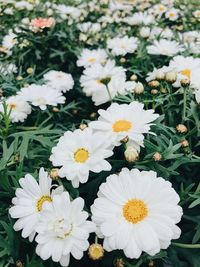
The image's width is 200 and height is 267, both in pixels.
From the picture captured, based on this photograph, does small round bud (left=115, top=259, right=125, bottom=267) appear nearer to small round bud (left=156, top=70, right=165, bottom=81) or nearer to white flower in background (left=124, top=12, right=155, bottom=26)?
Answer: small round bud (left=156, top=70, right=165, bottom=81)

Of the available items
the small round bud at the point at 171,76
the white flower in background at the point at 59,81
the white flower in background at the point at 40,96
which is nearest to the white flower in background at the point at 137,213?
the small round bud at the point at 171,76

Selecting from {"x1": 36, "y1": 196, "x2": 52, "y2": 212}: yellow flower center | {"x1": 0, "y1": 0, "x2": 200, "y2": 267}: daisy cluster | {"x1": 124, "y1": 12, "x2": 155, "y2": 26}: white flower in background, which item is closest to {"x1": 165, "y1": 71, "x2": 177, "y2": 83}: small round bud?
{"x1": 0, "y1": 0, "x2": 200, "y2": 267}: daisy cluster

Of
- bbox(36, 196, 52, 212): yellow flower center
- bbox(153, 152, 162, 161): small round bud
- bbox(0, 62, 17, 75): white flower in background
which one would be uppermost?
bbox(153, 152, 162, 161): small round bud

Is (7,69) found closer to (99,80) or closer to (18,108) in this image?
(18,108)

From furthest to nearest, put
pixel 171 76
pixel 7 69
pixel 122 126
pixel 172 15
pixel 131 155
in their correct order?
pixel 172 15 → pixel 7 69 → pixel 171 76 → pixel 122 126 → pixel 131 155

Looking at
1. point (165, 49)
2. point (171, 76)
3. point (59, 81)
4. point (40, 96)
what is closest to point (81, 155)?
point (171, 76)

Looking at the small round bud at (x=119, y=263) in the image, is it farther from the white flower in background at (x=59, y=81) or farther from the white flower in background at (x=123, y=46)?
the white flower in background at (x=123, y=46)
